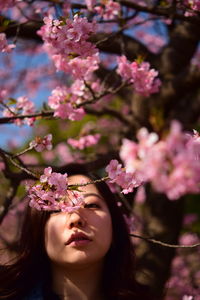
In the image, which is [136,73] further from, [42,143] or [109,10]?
[42,143]

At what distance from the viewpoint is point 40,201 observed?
1.59m

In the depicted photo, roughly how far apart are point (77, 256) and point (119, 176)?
0.53 m

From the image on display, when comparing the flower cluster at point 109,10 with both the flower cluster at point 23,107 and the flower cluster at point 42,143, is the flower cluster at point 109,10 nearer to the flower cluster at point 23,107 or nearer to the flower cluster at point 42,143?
the flower cluster at point 23,107

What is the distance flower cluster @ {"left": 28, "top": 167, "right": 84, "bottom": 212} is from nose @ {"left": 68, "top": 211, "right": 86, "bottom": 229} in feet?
0.49

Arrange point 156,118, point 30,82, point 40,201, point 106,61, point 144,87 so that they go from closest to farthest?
1. point 40,201
2. point 144,87
3. point 156,118
4. point 106,61
5. point 30,82

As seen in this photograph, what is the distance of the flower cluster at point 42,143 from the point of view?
1.78m

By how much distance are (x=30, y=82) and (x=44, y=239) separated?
4.65 metres

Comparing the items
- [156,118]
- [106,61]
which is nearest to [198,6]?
[156,118]

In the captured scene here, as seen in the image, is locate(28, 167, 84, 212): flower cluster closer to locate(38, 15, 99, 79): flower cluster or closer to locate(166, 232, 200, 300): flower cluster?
locate(38, 15, 99, 79): flower cluster

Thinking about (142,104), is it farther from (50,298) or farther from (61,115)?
(50,298)

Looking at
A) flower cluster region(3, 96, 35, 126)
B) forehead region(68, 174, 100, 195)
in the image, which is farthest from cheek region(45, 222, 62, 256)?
flower cluster region(3, 96, 35, 126)

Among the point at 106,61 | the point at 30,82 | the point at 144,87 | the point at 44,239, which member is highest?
the point at 144,87

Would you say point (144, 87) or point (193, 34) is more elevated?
point (144, 87)

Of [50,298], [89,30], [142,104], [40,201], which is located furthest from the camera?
[142,104]
